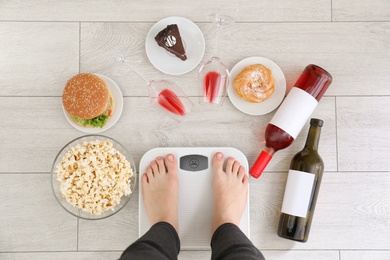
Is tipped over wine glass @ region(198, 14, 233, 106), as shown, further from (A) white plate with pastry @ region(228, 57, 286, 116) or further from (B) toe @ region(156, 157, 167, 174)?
(B) toe @ region(156, 157, 167, 174)

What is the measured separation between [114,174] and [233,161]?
32 centimetres

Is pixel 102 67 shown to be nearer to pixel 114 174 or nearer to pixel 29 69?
pixel 29 69

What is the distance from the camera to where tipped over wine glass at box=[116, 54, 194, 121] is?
3.64 feet

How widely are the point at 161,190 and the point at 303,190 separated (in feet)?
1.21

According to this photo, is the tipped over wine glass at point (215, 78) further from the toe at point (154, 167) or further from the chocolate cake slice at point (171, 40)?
the toe at point (154, 167)

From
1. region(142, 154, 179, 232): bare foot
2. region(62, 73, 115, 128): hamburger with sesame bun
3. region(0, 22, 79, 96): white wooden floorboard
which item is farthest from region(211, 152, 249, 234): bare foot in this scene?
region(0, 22, 79, 96): white wooden floorboard

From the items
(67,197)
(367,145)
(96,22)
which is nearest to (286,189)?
(367,145)

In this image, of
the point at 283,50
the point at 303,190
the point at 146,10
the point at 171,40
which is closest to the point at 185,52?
the point at 171,40

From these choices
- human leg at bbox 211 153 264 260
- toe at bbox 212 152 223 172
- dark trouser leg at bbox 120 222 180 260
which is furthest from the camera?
toe at bbox 212 152 223 172

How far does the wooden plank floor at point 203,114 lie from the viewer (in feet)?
3.67

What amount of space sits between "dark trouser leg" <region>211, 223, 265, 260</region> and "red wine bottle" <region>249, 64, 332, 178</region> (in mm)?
171

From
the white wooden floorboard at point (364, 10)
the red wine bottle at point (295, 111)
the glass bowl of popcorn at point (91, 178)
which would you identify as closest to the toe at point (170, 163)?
the glass bowl of popcorn at point (91, 178)

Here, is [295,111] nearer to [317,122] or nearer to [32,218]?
[317,122]

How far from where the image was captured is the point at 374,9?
1154 millimetres
